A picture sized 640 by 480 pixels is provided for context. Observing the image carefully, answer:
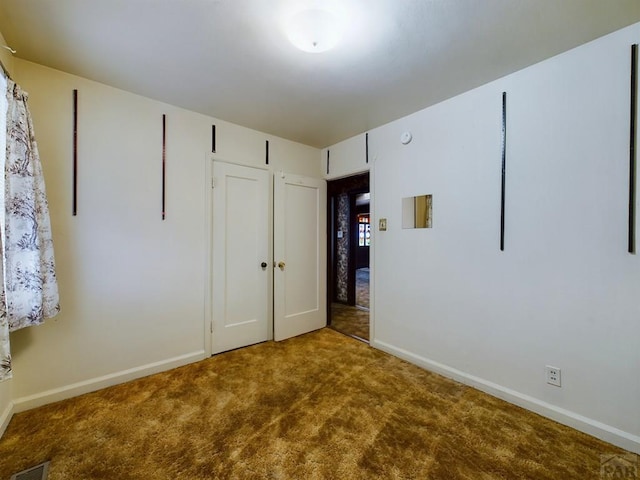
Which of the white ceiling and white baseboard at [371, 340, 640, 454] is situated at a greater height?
the white ceiling

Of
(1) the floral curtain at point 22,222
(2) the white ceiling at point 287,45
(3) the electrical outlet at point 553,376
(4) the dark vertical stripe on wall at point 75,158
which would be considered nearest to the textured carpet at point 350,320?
(3) the electrical outlet at point 553,376

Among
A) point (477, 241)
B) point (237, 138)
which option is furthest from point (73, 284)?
point (477, 241)

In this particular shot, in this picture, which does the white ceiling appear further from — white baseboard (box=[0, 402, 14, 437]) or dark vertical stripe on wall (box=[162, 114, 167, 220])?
white baseboard (box=[0, 402, 14, 437])

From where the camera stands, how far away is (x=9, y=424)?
170cm

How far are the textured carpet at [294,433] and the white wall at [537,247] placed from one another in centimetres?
27

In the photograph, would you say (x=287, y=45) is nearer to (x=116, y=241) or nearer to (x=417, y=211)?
→ (x=417, y=211)

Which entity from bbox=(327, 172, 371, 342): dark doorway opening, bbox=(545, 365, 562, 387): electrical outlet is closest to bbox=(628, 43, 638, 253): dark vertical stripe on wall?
bbox=(545, 365, 562, 387): electrical outlet

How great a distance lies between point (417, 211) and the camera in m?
2.55

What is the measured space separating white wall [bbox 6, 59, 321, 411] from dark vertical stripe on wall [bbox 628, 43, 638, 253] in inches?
121

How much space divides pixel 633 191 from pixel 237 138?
10.2 ft

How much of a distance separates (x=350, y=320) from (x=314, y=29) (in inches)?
136

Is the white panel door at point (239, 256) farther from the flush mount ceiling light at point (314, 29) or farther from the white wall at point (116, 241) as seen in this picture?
the flush mount ceiling light at point (314, 29)

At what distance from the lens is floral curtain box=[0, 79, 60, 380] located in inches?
59.7

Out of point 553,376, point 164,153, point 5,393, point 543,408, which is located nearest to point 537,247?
point 553,376
